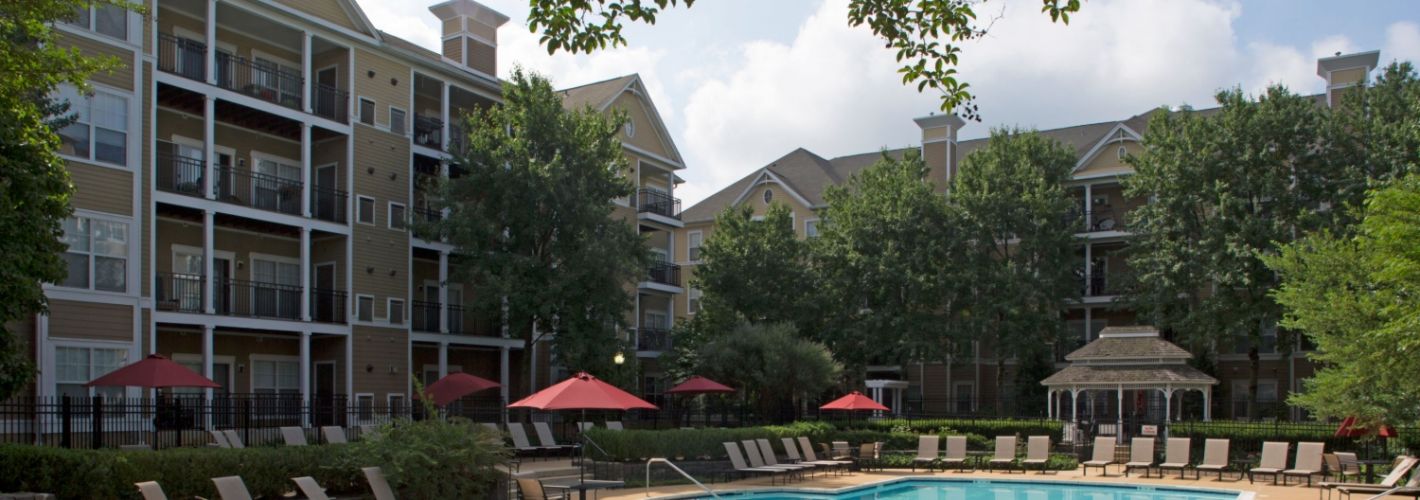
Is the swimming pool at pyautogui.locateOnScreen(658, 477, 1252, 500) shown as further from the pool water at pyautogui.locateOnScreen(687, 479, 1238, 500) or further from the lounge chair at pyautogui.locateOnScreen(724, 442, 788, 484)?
the lounge chair at pyautogui.locateOnScreen(724, 442, 788, 484)

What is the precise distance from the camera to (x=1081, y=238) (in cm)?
4516

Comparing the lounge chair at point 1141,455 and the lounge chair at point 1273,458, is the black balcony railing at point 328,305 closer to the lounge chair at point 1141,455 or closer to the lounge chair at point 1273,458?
the lounge chair at point 1141,455

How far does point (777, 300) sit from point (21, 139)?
29.2 meters

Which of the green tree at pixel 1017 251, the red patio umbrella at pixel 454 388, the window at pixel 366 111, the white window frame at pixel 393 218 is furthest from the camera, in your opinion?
the green tree at pixel 1017 251

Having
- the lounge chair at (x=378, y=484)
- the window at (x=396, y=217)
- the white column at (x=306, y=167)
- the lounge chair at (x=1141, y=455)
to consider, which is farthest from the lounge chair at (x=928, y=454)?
the white column at (x=306, y=167)

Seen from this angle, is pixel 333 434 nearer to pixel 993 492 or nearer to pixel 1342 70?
pixel 993 492

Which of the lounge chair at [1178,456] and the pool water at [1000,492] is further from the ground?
the lounge chair at [1178,456]

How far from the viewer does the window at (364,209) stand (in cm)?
3325

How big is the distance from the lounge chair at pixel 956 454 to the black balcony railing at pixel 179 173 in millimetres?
17525

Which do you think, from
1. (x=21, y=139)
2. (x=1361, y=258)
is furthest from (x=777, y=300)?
(x=21, y=139)

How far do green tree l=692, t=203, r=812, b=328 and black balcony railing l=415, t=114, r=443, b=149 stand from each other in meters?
11.3

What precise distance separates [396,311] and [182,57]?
8.62 metres

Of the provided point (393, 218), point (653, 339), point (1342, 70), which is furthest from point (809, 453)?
point (1342, 70)

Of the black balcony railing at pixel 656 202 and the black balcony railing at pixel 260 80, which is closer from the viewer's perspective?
the black balcony railing at pixel 260 80
